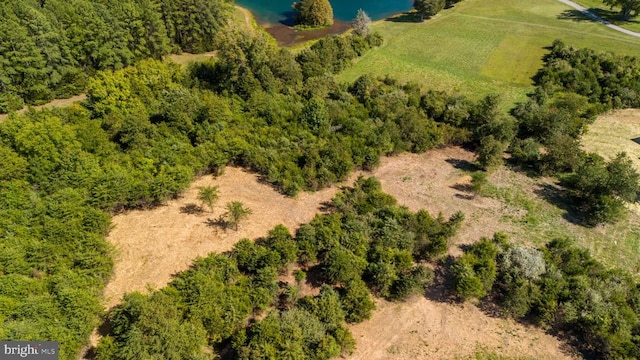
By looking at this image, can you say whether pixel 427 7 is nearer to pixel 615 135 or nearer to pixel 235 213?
pixel 615 135

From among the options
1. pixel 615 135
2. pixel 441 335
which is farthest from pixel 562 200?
pixel 441 335

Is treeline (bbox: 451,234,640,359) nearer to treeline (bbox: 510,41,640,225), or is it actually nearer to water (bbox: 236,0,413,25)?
treeline (bbox: 510,41,640,225)

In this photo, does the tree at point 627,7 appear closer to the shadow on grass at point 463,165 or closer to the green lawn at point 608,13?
the green lawn at point 608,13

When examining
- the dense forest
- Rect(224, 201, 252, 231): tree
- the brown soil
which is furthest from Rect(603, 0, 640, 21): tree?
Rect(224, 201, 252, 231): tree

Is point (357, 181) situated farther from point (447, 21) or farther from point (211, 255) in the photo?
point (447, 21)

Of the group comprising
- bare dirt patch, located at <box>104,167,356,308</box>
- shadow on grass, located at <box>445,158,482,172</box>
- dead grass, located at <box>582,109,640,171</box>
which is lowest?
bare dirt patch, located at <box>104,167,356,308</box>
